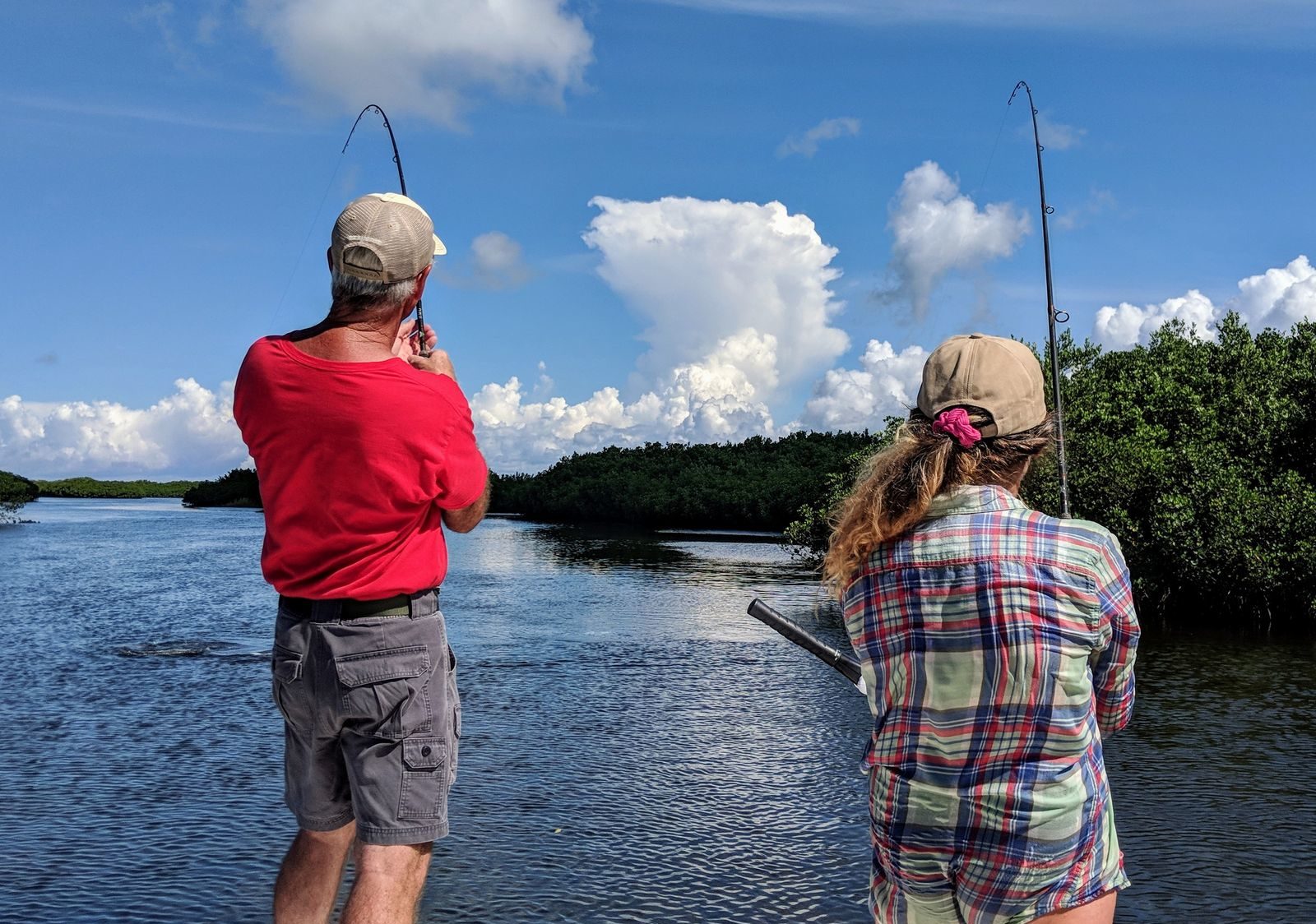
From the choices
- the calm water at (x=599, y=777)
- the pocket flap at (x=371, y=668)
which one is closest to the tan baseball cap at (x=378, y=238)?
the pocket flap at (x=371, y=668)

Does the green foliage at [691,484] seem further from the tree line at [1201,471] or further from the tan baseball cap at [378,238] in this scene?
the tan baseball cap at [378,238]

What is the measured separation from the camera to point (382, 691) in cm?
280

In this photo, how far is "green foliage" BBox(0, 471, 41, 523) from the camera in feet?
142

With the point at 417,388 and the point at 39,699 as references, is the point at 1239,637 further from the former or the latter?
the point at 417,388

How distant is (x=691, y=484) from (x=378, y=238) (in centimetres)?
4928

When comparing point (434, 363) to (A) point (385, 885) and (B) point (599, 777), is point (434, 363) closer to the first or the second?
(A) point (385, 885)

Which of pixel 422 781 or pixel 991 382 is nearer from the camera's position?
pixel 991 382

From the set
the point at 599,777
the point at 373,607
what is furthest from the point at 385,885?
the point at 599,777

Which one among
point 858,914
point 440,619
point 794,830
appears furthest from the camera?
point 794,830

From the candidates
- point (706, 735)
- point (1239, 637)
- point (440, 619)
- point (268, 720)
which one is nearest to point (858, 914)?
point (440, 619)

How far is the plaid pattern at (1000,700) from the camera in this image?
203cm

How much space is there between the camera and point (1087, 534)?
2041 millimetres

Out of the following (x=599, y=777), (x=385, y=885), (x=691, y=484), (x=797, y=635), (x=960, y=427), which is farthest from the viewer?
(x=691, y=484)

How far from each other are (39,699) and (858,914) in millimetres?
7115
